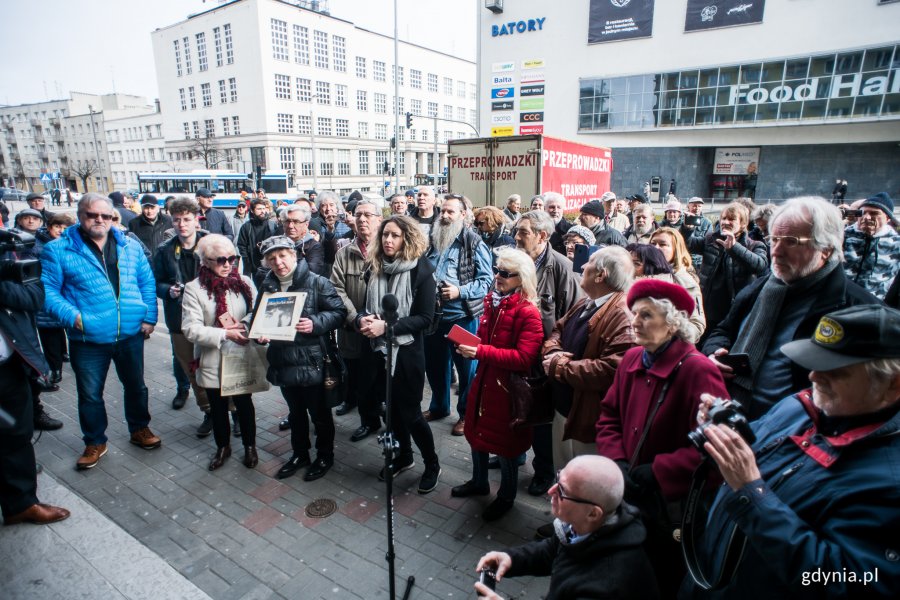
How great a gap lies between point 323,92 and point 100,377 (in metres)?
57.8

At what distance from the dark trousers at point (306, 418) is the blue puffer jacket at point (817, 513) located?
10.4 feet

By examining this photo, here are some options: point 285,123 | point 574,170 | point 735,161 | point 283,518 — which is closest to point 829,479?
point 283,518

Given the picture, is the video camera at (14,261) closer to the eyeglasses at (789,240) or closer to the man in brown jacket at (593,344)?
the man in brown jacket at (593,344)

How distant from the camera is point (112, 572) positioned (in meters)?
3.05

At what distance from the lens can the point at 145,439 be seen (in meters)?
4.52

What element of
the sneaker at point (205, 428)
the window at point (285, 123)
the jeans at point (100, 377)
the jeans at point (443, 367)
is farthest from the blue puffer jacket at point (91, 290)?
the window at point (285, 123)

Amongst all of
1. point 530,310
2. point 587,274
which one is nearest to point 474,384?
point 530,310

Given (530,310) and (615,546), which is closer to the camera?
(615,546)

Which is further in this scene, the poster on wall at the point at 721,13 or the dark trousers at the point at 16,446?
the poster on wall at the point at 721,13

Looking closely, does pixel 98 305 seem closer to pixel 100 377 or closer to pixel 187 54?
pixel 100 377

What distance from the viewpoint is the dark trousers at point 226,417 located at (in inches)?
166

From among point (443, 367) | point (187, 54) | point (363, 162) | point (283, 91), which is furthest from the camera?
point (363, 162)

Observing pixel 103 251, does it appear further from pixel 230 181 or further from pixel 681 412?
pixel 230 181

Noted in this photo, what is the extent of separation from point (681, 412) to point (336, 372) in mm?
Result: 2802
